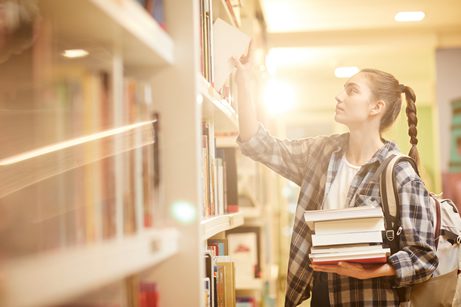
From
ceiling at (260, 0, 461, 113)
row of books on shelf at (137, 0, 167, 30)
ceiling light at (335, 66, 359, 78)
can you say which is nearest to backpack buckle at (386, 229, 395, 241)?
row of books on shelf at (137, 0, 167, 30)

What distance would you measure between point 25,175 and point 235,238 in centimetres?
230

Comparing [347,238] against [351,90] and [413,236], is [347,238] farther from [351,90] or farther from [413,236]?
[351,90]

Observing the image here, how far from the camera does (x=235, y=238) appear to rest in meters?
2.89

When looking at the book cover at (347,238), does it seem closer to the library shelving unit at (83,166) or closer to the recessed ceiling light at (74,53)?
the library shelving unit at (83,166)

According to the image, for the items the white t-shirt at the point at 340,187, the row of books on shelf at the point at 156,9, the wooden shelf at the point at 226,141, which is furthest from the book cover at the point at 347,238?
the wooden shelf at the point at 226,141

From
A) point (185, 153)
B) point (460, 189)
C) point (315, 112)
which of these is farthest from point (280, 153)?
point (315, 112)

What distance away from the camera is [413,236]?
148cm

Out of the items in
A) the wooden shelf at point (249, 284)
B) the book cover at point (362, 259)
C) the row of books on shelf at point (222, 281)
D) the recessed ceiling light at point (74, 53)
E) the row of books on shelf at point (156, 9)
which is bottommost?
the wooden shelf at point (249, 284)

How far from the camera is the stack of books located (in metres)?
1.44

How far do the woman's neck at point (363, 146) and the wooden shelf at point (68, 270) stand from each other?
99 cm

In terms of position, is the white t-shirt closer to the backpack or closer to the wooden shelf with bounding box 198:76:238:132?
the backpack

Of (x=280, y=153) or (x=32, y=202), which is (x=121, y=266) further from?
(x=280, y=153)

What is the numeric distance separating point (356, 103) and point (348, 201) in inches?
11.9

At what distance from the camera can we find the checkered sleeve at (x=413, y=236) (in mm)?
1462
